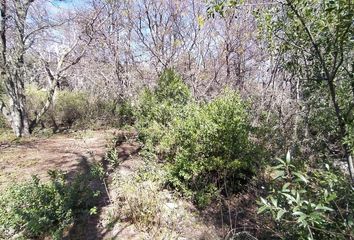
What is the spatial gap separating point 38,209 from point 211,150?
282 cm

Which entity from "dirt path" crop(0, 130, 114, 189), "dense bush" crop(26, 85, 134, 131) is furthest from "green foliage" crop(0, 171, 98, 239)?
"dense bush" crop(26, 85, 134, 131)

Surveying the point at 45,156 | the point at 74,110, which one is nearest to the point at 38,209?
the point at 45,156

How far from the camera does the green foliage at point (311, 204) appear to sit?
5.03 feet

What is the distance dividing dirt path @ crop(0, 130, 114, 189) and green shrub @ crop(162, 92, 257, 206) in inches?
68.6

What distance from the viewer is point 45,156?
21.5 feet

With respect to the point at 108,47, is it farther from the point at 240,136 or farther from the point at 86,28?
the point at 240,136

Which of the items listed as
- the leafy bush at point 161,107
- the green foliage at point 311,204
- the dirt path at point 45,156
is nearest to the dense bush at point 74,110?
the dirt path at point 45,156

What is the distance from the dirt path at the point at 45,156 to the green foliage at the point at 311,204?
381 centimetres

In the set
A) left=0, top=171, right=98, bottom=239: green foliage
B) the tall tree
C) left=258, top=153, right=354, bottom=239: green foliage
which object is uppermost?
the tall tree

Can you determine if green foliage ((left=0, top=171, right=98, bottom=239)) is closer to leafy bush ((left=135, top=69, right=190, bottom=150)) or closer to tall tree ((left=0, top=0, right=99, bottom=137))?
leafy bush ((left=135, top=69, right=190, bottom=150))

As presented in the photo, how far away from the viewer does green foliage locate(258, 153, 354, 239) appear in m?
1.53

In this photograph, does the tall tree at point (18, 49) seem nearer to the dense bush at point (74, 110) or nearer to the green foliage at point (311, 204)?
the dense bush at point (74, 110)

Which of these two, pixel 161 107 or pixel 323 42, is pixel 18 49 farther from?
pixel 323 42

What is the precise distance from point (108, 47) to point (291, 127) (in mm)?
7303
